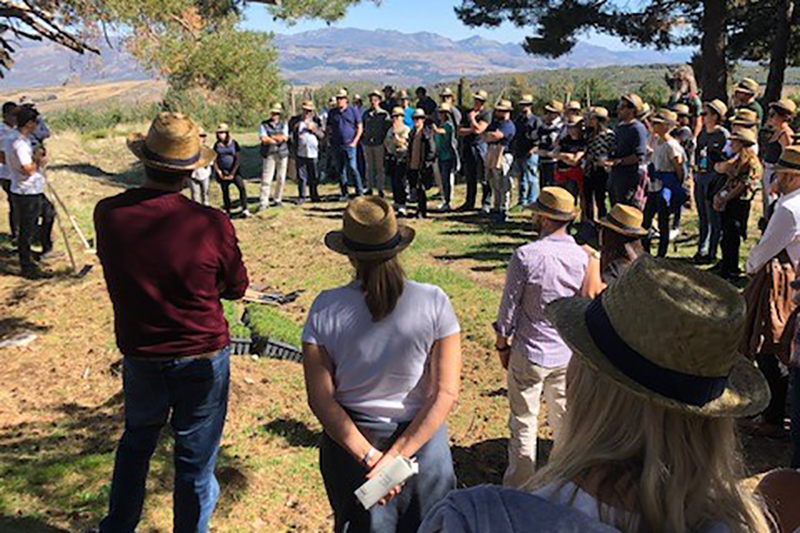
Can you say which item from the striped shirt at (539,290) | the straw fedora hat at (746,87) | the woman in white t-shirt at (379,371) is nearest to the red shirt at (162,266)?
the woman in white t-shirt at (379,371)

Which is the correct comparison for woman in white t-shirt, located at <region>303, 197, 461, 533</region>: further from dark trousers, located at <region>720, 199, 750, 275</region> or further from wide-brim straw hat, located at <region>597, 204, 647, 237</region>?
dark trousers, located at <region>720, 199, 750, 275</region>

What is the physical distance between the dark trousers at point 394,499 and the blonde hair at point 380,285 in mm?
458

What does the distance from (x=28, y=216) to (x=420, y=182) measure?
595cm

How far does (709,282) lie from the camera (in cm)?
143

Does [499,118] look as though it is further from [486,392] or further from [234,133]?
[234,133]

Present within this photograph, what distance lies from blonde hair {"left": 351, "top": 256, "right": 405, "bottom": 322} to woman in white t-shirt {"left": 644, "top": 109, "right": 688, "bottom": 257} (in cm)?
647

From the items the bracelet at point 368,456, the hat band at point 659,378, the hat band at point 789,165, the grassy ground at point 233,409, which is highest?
the hat band at point 789,165

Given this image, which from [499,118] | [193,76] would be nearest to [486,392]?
[499,118]

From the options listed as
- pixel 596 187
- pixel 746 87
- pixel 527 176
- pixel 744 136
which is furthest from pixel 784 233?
pixel 527 176

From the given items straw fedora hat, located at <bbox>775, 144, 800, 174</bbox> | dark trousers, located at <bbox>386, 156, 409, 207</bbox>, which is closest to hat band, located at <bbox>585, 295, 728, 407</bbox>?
straw fedora hat, located at <bbox>775, 144, 800, 174</bbox>

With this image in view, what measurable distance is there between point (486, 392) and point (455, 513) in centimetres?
433

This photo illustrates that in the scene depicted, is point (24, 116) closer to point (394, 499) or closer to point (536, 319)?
point (536, 319)

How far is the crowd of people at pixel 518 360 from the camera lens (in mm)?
1328

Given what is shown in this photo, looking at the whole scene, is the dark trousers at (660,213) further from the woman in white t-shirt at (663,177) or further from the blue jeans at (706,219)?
the blue jeans at (706,219)
